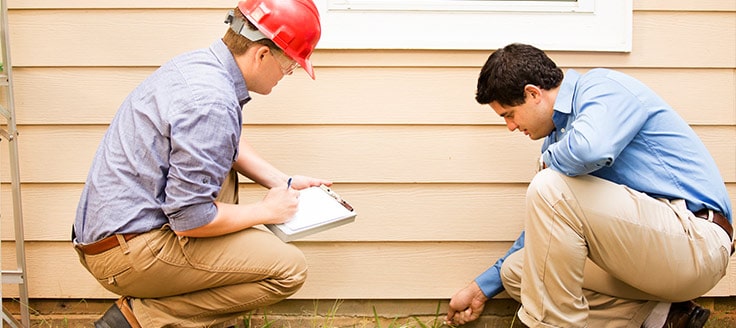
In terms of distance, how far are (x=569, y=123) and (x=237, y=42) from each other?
1.05 m

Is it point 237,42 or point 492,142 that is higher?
point 237,42

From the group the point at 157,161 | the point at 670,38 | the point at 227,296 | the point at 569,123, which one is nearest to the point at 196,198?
the point at 157,161

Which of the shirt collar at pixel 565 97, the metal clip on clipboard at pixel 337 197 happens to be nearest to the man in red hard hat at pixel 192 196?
the metal clip on clipboard at pixel 337 197

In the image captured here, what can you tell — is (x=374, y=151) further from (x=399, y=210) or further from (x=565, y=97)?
(x=565, y=97)

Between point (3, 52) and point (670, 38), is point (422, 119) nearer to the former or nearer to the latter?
point (670, 38)

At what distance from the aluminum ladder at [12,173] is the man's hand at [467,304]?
162cm

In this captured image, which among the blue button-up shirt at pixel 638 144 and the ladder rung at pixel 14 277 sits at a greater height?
the blue button-up shirt at pixel 638 144

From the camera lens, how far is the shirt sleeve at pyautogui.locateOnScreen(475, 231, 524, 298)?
2.87m

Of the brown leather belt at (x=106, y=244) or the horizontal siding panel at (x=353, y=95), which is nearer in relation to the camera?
the brown leather belt at (x=106, y=244)

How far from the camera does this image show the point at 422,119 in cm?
286

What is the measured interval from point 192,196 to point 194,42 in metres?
0.92

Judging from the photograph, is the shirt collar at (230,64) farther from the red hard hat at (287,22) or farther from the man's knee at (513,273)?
the man's knee at (513,273)

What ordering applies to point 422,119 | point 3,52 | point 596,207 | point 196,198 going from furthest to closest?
point 422,119 < point 3,52 < point 596,207 < point 196,198

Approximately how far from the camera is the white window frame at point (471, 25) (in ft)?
9.11
